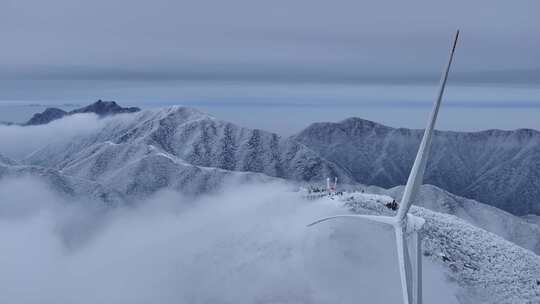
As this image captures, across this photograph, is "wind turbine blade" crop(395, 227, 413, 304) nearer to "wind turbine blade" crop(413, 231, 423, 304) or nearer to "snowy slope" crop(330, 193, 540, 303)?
"wind turbine blade" crop(413, 231, 423, 304)

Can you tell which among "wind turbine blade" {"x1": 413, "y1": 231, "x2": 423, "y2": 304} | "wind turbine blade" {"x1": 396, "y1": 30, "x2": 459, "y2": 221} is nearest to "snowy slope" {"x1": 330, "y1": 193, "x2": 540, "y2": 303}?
"wind turbine blade" {"x1": 413, "y1": 231, "x2": 423, "y2": 304}

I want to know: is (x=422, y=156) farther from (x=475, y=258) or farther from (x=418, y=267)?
(x=475, y=258)

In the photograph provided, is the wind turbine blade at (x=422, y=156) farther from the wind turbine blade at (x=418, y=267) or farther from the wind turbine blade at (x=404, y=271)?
the wind turbine blade at (x=418, y=267)

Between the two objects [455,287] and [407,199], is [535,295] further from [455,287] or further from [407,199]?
[407,199]

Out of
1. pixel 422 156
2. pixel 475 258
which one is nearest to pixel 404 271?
pixel 422 156

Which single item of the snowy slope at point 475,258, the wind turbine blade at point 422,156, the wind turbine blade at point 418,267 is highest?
the wind turbine blade at point 422,156

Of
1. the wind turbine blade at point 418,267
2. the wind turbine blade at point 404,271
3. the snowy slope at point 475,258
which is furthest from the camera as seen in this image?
the snowy slope at point 475,258

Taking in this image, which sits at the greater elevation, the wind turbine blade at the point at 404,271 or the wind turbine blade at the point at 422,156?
the wind turbine blade at the point at 422,156

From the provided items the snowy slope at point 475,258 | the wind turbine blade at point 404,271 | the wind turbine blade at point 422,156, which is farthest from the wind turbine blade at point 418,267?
the snowy slope at point 475,258
